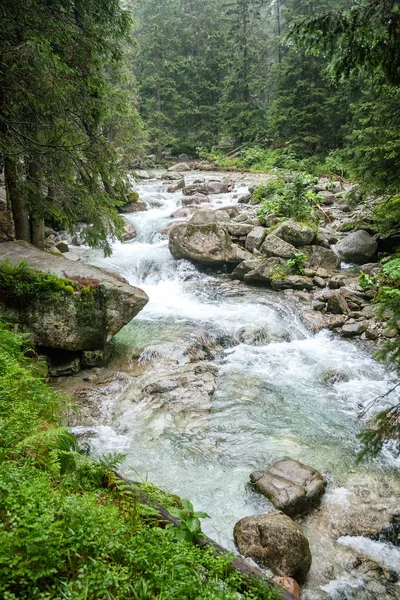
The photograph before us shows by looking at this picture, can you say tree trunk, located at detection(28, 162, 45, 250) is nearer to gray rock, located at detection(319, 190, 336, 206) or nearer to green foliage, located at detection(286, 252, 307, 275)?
green foliage, located at detection(286, 252, 307, 275)

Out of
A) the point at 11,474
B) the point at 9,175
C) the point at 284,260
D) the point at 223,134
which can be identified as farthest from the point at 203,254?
the point at 223,134

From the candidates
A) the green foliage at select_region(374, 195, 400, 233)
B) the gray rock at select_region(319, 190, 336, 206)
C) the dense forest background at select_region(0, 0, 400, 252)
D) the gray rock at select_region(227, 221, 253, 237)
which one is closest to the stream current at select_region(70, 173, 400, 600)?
the green foliage at select_region(374, 195, 400, 233)

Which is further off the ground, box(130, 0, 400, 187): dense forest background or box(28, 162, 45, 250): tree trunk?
box(130, 0, 400, 187): dense forest background

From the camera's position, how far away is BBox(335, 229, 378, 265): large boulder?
14.0m

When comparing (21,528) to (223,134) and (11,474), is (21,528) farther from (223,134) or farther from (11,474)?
(223,134)

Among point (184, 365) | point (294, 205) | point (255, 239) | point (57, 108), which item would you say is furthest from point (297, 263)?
point (57, 108)

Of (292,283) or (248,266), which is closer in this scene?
(292,283)

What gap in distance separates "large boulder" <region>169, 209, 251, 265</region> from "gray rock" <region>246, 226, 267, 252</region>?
1.68 ft

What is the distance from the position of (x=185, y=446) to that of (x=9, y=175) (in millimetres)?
6411

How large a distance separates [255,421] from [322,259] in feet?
29.3

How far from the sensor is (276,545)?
13.4 ft

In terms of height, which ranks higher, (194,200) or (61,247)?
(194,200)

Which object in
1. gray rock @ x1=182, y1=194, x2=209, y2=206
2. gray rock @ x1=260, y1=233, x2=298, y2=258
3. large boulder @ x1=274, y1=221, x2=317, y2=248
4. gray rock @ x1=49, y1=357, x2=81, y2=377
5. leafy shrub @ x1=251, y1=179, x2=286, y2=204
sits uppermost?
leafy shrub @ x1=251, y1=179, x2=286, y2=204

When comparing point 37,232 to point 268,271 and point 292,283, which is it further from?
point 292,283
